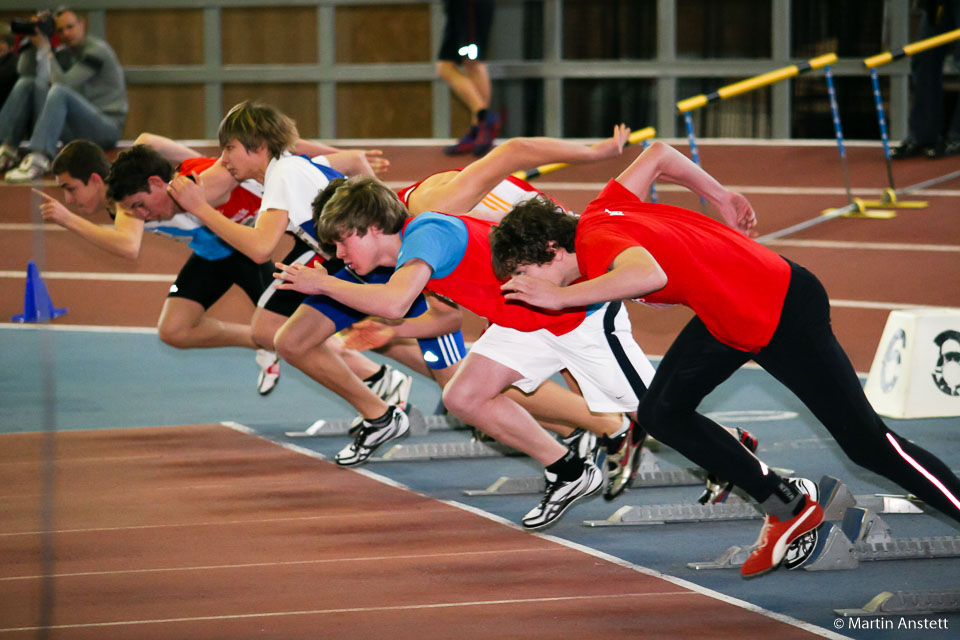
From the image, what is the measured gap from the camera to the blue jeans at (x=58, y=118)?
9.69 meters

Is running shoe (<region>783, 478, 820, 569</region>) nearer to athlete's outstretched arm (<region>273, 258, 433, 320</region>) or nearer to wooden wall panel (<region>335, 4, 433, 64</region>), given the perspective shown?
athlete's outstretched arm (<region>273, 258, 433, 320</region>)

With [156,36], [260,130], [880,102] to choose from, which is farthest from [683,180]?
[156,36]

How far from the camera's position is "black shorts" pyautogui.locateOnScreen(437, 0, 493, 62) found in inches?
413

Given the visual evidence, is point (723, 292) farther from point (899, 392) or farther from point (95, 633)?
point (899, 392)

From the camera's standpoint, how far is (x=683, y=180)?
419 cm

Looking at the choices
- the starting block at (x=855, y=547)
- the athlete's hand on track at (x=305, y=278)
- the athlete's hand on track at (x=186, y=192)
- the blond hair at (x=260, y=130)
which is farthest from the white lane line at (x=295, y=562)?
the blond hair at (x=260, y=130)

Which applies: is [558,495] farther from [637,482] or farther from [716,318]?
[716,318]

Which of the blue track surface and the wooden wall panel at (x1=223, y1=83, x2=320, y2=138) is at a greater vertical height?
the wooden wall panel at (x1=223, y1=83, x2=320, y2=138)

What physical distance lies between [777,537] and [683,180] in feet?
3.99

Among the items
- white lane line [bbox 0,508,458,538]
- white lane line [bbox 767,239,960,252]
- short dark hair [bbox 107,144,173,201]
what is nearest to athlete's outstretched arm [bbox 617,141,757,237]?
white lane line [bbox 0,508,458,538]

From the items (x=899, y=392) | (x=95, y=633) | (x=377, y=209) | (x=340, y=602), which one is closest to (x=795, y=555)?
(x=340, y=602)

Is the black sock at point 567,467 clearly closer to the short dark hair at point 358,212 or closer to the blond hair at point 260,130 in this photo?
the short dark hair at point 358,212

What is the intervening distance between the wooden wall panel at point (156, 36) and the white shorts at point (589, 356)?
10550mm

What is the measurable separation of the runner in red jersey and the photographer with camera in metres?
7.01
